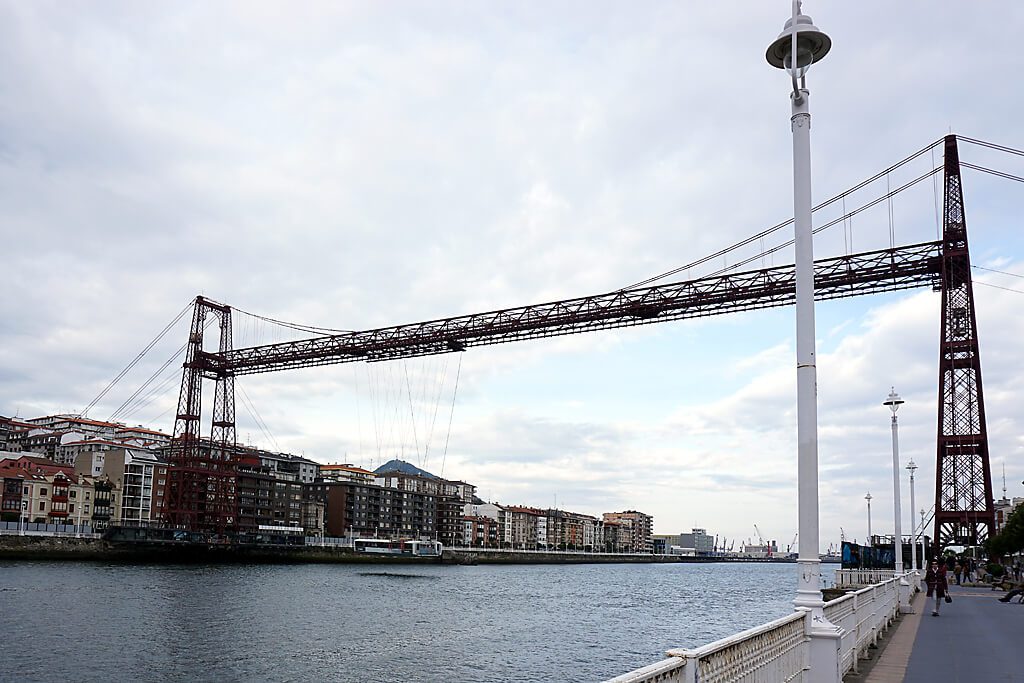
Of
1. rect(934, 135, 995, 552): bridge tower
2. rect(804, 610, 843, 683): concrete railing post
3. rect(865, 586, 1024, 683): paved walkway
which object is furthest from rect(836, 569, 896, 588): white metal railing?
rect(804, 610, 843, 683): concrete railing post

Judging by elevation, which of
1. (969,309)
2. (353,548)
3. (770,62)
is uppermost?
(969,309)

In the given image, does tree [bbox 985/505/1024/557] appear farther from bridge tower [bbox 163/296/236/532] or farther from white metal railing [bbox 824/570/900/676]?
bridge tower [bbox 163/296/236/532]

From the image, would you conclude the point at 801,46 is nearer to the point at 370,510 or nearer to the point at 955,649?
the point at 955,649

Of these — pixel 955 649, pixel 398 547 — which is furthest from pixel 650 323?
pixel 398 547

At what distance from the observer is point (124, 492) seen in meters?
78.4

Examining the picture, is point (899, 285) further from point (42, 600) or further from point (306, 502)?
point (306, 502)

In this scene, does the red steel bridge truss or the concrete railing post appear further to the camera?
the red steel bridge truss

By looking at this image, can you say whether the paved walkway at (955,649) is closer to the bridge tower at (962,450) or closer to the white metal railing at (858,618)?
the white metal railing at (858,618)

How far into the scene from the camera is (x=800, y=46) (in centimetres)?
755

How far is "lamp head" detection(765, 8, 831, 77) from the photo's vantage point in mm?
7379

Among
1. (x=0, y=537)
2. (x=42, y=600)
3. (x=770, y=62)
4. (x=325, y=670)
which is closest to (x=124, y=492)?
(x=0, y=537)

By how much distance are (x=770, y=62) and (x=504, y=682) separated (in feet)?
50.9

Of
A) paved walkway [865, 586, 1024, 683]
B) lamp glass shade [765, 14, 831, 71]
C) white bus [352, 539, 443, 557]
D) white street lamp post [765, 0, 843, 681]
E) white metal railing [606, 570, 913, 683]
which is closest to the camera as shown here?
white metal railing [606, 570, 913, 683]

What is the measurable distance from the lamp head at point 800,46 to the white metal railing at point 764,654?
4.73 meters
